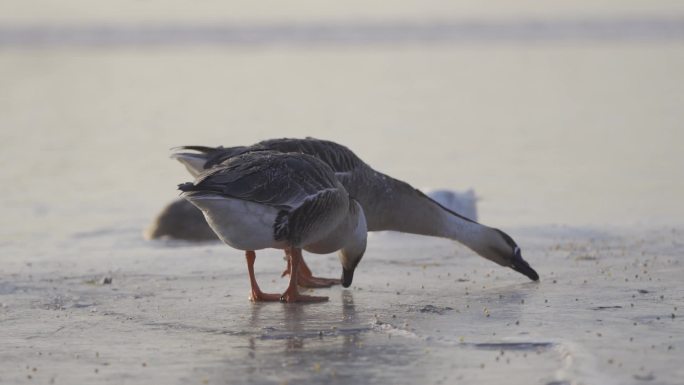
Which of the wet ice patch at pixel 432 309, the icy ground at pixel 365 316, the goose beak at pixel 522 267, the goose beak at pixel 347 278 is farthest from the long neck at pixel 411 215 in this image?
the wet ice patch at pixel 432 309

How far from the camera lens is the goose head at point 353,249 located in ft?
24.9

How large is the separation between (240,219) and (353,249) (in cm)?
108

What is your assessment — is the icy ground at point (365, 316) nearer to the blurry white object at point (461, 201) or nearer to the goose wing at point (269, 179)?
the blurry white object at point (461, 201)

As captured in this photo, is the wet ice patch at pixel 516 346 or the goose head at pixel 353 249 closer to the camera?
the wet ice patch at pixel 516 346

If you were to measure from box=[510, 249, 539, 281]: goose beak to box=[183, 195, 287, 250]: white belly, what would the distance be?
1.94 meters

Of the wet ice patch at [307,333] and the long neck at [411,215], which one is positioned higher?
the long neck at [411,215]

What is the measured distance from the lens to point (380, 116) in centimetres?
1731

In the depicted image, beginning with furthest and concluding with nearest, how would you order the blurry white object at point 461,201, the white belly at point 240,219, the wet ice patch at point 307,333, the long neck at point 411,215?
the blurry white object at point 461,201
the long neck at point 411,215
the white belly at point 240,219
the wet ice patch at point 307,333

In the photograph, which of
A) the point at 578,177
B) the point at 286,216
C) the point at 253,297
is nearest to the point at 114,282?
the point at 253,297

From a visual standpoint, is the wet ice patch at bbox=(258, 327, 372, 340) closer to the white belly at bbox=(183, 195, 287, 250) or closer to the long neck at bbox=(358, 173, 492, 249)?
the white belly at bbox=(183, 195, 287, 250)

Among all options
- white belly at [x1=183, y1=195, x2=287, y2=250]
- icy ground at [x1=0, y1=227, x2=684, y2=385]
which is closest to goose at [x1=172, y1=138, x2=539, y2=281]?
icy ground at [x1=0, y1=227, x2=684, y2=385]

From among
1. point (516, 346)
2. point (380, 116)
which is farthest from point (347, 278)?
point (380, 116)

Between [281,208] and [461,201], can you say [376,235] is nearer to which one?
[461,201]

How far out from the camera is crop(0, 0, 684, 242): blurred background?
11445mm
